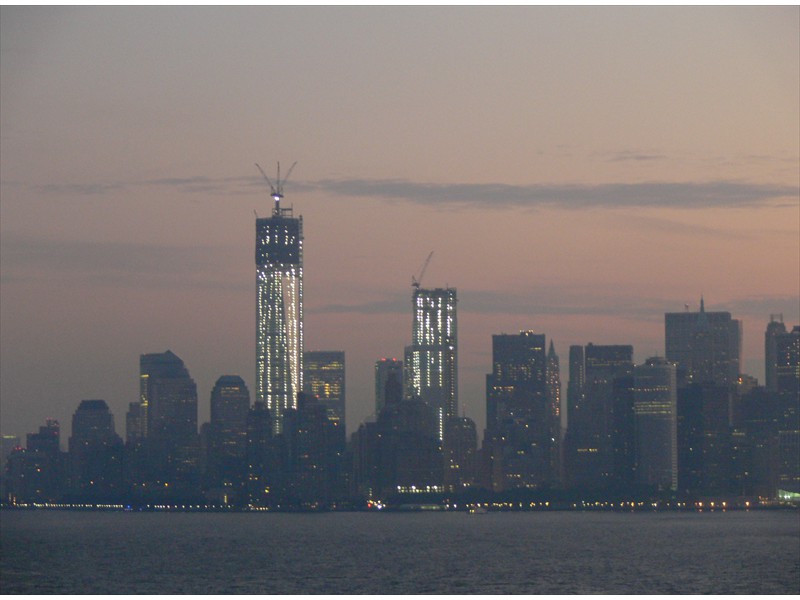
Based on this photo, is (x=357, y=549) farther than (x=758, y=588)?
Yes

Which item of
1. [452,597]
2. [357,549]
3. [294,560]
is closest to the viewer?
[452,597]

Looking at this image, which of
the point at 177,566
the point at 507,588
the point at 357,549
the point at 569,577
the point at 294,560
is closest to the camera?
the point at 507,588

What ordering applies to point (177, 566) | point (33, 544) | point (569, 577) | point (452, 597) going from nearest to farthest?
1. point (452, 597)
2. point (569, 577)
3. point (177, 566)
4. point (33, 544)

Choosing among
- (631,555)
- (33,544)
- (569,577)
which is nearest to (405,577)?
(569,577)

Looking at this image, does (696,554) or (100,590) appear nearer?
(100,590)

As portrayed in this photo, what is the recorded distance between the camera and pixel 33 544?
196 meters

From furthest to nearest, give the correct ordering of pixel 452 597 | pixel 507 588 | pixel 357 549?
1. pixel 357 549
2. pixel 507 588
3. pixel 452 597

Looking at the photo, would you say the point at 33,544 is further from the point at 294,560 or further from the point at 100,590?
the point at 100,590

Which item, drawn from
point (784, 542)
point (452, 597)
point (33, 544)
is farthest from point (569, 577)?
point (33, 544)

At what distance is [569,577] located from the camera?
133500 mm

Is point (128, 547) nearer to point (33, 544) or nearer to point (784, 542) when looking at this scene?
point (33, 544)

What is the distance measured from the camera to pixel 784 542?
198 meters

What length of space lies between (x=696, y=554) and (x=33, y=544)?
86.8m

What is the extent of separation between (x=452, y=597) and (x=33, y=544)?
3883 inches
